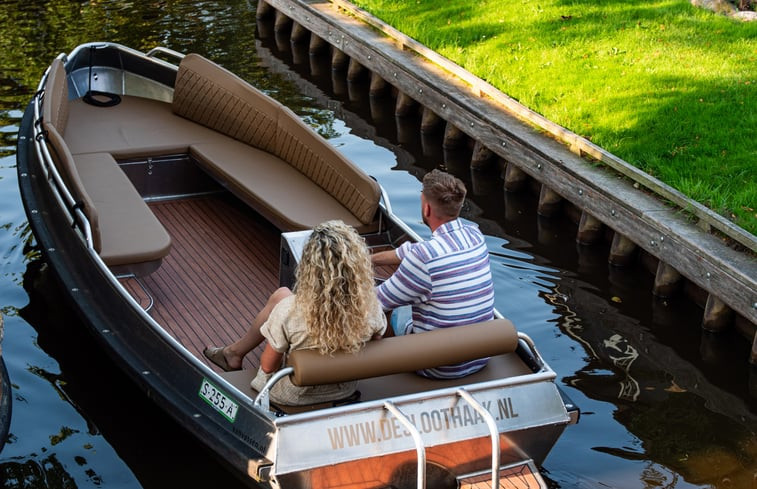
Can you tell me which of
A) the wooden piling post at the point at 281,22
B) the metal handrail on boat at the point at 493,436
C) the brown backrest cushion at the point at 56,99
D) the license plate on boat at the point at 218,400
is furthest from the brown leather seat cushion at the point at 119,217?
the wooden piling post at the point at 281,22

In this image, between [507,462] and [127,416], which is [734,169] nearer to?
[507,462]

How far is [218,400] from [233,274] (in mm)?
2103

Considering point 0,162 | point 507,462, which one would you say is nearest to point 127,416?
point 507,462

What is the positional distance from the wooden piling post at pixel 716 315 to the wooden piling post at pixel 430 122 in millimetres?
4454

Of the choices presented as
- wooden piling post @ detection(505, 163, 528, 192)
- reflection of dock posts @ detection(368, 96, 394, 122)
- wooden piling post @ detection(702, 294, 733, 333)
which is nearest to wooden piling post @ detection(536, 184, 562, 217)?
wooden piling post @ detection(505, 163, 528, 192)

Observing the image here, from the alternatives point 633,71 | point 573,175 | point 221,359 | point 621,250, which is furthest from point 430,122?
point 221,359

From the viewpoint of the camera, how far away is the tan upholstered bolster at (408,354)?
4910mm

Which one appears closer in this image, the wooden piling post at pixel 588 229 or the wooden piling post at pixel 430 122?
the wooden piling post at pixel 588 229

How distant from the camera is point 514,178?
995cm

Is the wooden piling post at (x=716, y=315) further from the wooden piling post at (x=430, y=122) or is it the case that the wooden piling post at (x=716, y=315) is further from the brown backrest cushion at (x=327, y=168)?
the wooden piling post at (x=430, y=122)

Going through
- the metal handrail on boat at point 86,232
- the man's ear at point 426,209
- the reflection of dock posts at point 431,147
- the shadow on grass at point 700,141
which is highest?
the man's ear at point 426,209

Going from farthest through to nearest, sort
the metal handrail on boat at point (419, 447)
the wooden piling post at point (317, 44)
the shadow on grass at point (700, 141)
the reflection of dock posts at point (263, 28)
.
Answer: the reflection of dock posts at point (263, 28), the wooden piling post at point (317, 44), the shadow on grass at point (700, 141), the metal handrail on boat at point (419, 447)

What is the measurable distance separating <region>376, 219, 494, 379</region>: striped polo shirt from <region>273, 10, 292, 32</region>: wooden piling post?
10.2 m

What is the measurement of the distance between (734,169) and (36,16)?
11126 millimetres
